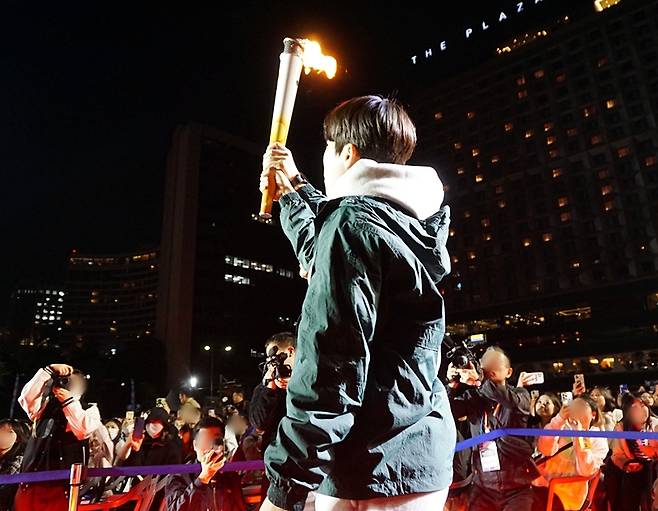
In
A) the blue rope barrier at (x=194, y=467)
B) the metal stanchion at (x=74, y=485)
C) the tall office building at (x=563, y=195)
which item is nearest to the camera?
the metal stanchion at (x=74, y=485)

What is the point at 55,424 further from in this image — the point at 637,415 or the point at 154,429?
the point at 637,415

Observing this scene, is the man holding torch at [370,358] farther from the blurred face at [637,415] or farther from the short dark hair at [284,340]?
the blurred face at [637,415]

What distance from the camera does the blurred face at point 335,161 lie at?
2281mm

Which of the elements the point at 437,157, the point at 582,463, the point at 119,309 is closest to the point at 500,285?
the point at 437,157

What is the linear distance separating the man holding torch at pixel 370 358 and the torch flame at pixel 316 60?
3.83ft

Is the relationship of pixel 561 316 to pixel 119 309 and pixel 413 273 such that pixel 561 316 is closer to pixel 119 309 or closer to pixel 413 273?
pixel 413 273

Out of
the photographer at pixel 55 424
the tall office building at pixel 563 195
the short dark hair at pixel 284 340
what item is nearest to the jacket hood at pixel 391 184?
the short dark hair at pixel 284 340

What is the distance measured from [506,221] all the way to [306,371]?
103 metres

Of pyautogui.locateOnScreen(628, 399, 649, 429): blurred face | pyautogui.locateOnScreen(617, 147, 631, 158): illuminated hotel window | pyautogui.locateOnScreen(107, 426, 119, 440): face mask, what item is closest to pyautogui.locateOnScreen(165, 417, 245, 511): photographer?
pyautogui.locateOnScreen(628, 399, 649, 429): blurred face

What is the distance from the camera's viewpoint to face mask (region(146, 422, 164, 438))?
8555 millimetres

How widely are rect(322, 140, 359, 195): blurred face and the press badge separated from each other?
5.07 meters

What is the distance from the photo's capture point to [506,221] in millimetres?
98688

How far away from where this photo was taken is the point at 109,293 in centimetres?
16900

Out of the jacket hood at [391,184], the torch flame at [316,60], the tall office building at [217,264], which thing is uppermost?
the tall office building at [217,264]
